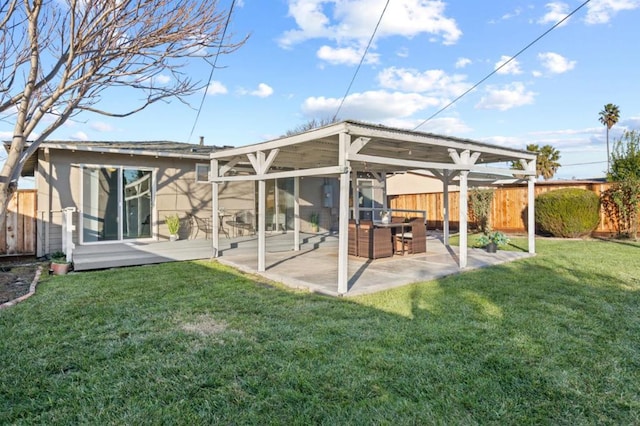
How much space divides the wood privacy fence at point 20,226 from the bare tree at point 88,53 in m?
3.28

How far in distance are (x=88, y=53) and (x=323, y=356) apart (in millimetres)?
5314

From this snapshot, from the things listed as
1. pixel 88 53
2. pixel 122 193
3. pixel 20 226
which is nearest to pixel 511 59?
pixel 88 53

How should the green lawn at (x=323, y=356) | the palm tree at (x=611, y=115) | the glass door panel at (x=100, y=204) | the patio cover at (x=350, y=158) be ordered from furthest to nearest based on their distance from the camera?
the palm tree at (x=611, y=115) → the glass door panel at (x=100, y=204) → the patio cover at (x=350, y=158) → the green lawn at (x=323, y=356)

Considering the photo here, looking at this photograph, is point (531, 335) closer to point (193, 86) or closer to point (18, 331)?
point (18, 331)

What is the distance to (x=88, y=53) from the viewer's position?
5.29 metres

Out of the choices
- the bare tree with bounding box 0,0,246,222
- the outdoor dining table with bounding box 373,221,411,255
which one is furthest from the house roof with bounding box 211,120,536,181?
the bare tree with bounding box 0,0,246,222

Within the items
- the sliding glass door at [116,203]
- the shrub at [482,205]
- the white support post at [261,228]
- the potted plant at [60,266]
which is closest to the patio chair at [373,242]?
the white support post at [261,228]

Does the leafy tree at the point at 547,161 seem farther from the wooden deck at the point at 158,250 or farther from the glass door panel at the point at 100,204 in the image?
the glass door panel at the point at 100,204

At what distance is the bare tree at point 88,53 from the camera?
497 centimetres

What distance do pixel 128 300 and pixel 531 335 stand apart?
4.70 m

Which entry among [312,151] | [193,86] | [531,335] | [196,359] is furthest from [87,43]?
[531,335]

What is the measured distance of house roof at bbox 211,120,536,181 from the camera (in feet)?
16.6

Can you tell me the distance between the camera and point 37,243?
27.2ft

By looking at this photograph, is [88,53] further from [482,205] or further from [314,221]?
[482,205]
